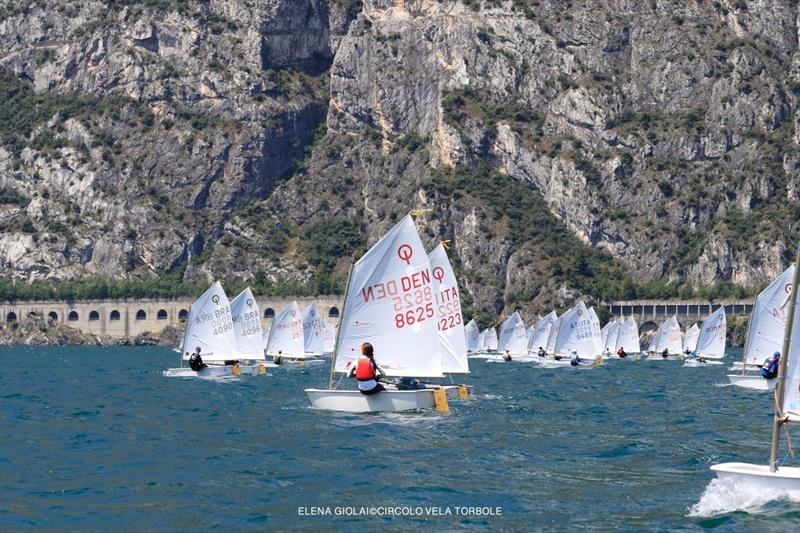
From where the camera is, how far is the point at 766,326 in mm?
72125

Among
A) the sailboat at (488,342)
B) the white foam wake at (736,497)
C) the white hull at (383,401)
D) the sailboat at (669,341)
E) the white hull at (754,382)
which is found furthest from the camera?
the sailboat at (488,342)

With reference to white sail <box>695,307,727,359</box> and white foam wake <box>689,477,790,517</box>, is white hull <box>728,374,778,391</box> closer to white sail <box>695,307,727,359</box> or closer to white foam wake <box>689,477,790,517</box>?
white foam wake <box>689,477,790,517</box>

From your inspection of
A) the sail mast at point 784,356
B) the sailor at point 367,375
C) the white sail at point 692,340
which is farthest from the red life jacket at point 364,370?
the white sail at point 692,340

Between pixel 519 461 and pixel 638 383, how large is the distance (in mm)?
45750

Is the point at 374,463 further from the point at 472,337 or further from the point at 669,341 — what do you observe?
the point at 472,337

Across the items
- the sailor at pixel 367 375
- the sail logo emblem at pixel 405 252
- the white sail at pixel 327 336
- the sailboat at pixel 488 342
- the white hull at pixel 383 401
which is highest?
the sail logo emblem at pixel 405 252

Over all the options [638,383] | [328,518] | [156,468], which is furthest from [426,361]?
[638,383]

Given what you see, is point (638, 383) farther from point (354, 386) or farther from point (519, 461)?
point (519, 461)

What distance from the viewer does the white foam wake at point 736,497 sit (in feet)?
96.2

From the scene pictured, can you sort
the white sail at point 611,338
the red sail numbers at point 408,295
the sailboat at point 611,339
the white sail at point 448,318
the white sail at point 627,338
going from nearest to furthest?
the red sail numbers at point 408,295
the white sail at point 448,318
the white sail at point 627,338
the sailboat at point 611,339
the white sail at point 611,338

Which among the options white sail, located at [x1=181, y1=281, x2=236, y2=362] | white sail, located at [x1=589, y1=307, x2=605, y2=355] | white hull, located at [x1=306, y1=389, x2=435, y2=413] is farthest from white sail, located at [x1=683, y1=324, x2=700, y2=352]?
white hull, located at [x1=306, y1=389, x2=435, y2=413]

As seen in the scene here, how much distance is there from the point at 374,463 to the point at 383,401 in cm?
1176

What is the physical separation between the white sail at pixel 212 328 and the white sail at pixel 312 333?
37.9 meters

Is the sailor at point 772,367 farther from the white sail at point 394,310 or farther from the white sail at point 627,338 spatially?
the white sail at point 627,338
